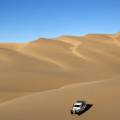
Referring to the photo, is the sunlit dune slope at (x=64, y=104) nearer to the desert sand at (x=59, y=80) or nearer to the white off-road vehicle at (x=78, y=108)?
the desert sand at (x=59, y=80)

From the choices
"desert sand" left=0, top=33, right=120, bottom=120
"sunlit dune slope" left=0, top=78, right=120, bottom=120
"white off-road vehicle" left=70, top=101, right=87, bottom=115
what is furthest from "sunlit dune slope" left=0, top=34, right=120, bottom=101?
"white off-road vehicle" left=70, top=101, right=87, bottom=115

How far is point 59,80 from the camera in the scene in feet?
181

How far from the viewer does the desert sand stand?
3534 centimetres

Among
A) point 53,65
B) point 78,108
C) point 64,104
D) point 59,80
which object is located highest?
point 53,65

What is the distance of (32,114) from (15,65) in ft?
108

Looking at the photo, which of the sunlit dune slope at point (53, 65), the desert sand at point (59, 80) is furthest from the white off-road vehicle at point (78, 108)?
the sunlit dune slope at point (53, 65)

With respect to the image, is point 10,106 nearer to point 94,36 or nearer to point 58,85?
point 58,85

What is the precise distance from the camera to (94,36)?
120m

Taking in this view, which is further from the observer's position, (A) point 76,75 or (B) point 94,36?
(B) point 94,36

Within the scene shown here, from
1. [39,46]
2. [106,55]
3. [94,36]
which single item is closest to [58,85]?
[106,55]

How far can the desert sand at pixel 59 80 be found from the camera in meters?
35.3

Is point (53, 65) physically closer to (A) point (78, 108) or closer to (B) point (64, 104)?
(B) point (64, 104)

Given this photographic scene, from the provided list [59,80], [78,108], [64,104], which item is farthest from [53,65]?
[78,108]

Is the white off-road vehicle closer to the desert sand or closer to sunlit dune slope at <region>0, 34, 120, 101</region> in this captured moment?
the desert sand
